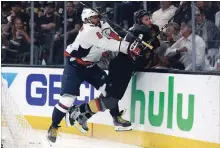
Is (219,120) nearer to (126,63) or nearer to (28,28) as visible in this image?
(126,63)

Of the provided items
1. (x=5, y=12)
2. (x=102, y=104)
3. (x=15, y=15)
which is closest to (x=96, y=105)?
(x=102, y=104)

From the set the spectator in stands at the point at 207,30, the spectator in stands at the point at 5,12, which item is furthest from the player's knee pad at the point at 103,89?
the spectator in stands at the point at 5,12

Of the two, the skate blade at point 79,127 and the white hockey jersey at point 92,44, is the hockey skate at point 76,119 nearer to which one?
the skate blade at point 79,127

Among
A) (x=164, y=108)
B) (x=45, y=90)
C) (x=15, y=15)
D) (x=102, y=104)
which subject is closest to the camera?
(x=164, y=108)

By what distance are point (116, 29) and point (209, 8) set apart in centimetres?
144

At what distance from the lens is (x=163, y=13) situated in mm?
7258

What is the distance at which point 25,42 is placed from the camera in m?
9.10

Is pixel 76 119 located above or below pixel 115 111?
below

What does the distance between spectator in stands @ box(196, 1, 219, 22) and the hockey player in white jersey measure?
1.04 meters

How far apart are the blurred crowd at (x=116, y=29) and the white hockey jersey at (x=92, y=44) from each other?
0.35 metres

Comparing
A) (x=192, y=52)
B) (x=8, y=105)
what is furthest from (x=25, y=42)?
(x=192, y=52)

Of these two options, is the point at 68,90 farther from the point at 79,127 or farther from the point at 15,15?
the point at 15,15

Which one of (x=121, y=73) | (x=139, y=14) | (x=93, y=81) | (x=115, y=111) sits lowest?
(x=115, y=111)

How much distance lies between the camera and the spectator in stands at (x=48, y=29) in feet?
28.5
